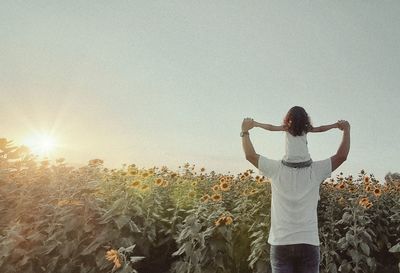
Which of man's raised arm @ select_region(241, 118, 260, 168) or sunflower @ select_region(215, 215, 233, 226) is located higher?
man's raised arm @ select_region(241, 118, 260, 168)

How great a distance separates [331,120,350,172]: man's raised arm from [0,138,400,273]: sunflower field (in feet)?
6.96

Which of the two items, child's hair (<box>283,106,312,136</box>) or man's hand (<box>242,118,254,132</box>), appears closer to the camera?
child's hair (<box>283,106,312,136</box>)

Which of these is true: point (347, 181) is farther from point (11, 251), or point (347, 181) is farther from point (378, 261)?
point (11, 251)

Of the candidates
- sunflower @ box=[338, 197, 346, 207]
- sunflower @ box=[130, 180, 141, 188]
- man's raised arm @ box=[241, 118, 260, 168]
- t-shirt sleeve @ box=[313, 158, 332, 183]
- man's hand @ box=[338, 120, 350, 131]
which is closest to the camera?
t-shirt sleeve @ box=[313, 158, 332, 183]

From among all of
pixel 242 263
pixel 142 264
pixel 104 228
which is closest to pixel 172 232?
pixel 142 264

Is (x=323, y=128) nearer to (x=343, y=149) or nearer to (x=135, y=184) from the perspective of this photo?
(x=343, y=149)

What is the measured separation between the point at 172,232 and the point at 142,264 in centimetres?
71

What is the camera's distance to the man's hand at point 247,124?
4320mm

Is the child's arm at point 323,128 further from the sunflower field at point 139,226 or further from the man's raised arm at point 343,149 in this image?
the sunflower field at point 139,226

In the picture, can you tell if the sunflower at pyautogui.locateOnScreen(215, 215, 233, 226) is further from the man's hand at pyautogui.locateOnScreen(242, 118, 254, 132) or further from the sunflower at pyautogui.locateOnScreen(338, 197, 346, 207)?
the sunflower at pyautogui.locateOnScreen(338, 197, 346, 207)

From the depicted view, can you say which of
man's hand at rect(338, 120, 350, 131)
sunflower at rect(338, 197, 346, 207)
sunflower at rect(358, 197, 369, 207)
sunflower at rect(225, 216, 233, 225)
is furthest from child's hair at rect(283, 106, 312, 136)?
sunflower at rect(338, 197, 346, 207)

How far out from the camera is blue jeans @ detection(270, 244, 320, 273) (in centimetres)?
385

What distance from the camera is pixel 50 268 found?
6.26 metres

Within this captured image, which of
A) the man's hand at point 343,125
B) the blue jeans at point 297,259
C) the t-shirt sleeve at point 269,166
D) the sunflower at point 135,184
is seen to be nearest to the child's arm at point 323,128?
the man's hand at point 343,125
